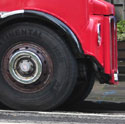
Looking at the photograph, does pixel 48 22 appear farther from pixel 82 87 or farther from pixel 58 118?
pixel 82 87

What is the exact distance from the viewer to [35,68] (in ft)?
18.1

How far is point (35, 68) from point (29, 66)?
8cm

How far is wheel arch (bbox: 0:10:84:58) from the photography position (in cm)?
546

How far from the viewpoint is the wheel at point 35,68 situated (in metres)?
5.50

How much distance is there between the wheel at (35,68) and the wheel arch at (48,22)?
6cm

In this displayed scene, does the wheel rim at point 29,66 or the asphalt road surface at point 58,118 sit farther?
the wheel rim at point 29,66

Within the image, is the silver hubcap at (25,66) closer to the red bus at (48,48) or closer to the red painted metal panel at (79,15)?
the red bus at (48,48)

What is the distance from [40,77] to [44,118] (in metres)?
0.56

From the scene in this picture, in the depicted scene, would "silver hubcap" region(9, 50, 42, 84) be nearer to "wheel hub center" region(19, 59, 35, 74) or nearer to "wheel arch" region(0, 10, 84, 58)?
"wheel hub center" region(19, 59, 35, 74)

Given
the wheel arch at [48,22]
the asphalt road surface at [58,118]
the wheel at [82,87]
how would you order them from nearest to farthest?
the asphalt road surface at [58,118] → the wheel arch at [48,22] → the wheel at [82,87]

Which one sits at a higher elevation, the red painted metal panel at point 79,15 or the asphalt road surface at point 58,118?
the red painted metal panel at point 79,15

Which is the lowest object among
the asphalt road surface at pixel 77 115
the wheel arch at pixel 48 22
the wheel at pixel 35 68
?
the asphalt road surface at pixel 77 115

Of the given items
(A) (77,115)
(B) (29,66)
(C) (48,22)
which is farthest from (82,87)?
(C) (48,22)

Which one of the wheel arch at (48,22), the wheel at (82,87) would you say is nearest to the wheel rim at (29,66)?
the wheel arch at (48,22)
